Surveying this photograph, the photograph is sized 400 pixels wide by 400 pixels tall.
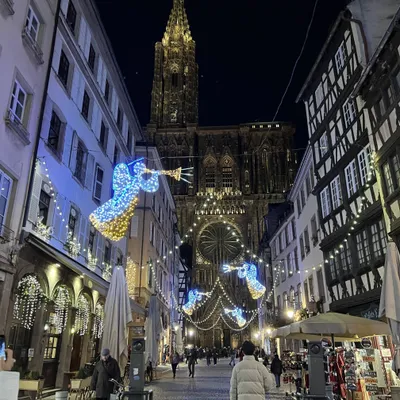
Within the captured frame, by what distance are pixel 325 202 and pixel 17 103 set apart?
1308 centimetres

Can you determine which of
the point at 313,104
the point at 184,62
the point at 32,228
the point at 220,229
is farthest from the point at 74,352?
the point at 184,62

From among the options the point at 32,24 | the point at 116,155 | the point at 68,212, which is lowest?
the point at 68,212

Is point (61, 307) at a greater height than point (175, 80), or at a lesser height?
lesser

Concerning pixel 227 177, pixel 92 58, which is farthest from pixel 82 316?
Answer: pixel 227 177

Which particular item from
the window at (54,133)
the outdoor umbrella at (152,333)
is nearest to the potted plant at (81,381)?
the outdoor umbrella at (152,333)

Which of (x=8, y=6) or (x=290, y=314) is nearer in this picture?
(x=8, y=6)

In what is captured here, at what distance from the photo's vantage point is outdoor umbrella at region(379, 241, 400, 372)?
7270 millimetres

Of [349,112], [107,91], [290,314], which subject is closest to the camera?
[349,112]

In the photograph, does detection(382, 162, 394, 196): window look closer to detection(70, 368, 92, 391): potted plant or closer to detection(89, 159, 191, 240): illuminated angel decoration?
detection(89, 159, 191, 240): illuminated angel decoration

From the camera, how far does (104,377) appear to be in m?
7.29

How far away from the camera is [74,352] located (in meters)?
14.5

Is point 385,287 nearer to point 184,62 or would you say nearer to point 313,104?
point 313,104

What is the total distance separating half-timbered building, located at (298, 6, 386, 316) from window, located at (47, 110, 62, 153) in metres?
10.2

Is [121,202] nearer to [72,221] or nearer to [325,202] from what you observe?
[72,221]
